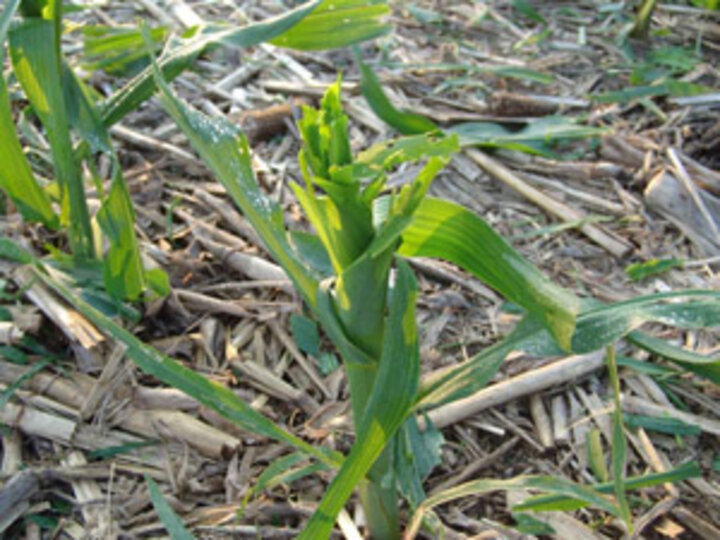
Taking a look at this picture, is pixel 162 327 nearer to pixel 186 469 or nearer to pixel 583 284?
pixel 186 469

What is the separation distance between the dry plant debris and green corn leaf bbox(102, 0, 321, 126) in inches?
12.2

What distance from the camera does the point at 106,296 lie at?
4.83 ft

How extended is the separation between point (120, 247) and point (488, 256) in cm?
67

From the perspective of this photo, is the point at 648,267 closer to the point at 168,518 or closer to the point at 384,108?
the point at 384,108

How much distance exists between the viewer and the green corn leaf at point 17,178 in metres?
1.36

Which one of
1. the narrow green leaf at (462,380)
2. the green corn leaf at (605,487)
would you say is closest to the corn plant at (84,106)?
the narrow green leaf at (462,380)

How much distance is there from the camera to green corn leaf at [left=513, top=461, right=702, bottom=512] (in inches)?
41.8

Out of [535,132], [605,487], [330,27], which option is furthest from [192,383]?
[535,132]

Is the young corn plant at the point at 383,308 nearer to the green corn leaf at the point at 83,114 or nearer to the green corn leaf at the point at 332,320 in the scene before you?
the green corn leaf at the point at 332,320

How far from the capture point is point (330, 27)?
1495mm

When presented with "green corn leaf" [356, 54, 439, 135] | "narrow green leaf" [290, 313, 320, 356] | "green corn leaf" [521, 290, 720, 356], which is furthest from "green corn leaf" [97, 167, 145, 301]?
"green corn leaf" [521, 290, 720, 356]

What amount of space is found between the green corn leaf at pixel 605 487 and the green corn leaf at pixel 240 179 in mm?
385

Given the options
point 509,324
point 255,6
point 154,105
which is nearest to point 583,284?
point 509,324

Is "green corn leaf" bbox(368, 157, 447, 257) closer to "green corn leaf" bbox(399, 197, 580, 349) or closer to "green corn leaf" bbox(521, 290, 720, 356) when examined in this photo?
"green corn leaf" bbox(399, 197, 580, 349)
